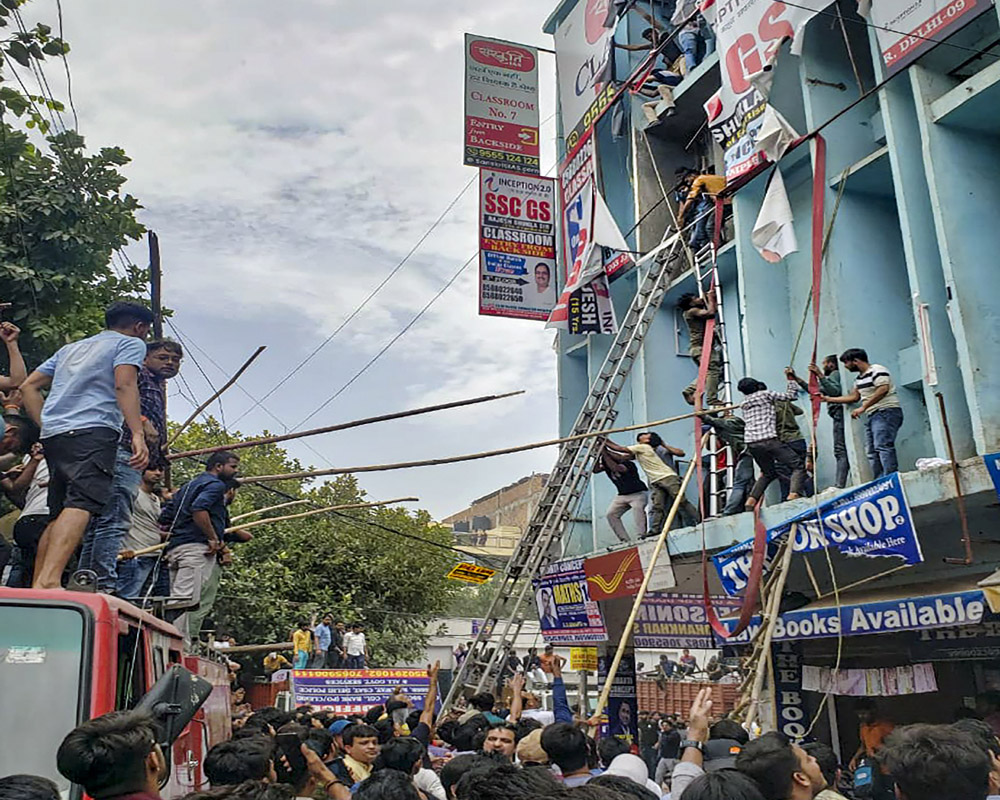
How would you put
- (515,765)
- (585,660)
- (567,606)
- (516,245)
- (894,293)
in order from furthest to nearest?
1. (516,245)
2. (585,660)
3. (567,606)
4. (894,293)
5. (515,765)

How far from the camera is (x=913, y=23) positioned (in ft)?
28.7

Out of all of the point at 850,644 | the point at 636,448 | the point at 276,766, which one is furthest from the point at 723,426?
the point at 276,766

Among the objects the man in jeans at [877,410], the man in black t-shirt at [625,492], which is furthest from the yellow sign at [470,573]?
the man in jeans at [877,410]

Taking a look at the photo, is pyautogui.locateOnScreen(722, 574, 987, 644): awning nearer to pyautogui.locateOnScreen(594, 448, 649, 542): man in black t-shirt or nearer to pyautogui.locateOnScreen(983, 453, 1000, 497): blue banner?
pyautogui.locateOnScreen(983, 453, 1000, 497): blue banner

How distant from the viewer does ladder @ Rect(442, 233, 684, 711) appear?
1104 centimetres

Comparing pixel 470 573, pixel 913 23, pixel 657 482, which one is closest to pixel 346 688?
pixel 470 573

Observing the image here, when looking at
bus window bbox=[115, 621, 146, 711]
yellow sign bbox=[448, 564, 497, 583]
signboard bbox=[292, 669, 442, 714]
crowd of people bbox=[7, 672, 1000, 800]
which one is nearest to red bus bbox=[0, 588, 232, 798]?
bus window bbox=[115, 621, 146, 711]

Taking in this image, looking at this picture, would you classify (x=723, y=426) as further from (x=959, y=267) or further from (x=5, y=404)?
(x=5, y=404)

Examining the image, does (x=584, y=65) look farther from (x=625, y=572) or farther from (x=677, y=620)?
(x=677, y=620)

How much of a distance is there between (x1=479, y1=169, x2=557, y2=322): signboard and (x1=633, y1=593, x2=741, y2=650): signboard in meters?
5.75

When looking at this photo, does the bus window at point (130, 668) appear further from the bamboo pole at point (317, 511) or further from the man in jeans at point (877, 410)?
the man in jeans at point (877, 410)

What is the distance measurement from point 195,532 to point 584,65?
474 inches

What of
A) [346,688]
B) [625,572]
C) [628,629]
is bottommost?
[346,688]

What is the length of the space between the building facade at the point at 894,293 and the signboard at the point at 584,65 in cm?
226
